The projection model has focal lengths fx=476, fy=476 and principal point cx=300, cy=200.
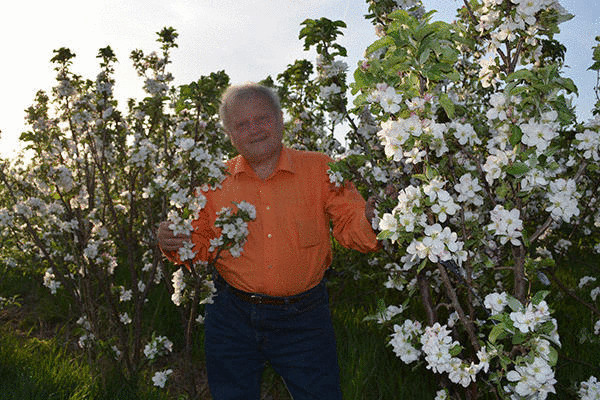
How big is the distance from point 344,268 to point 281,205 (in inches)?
80.8

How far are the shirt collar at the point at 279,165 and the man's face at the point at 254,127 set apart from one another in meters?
0.08

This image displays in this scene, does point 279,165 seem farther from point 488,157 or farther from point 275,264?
point 488,157

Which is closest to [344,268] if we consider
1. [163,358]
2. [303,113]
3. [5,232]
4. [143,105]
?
[303,113]

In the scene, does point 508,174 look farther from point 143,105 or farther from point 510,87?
point 143,105

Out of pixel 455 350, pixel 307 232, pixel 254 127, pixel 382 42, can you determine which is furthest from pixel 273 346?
pixel 382 42

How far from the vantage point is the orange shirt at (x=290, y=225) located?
8.46ft

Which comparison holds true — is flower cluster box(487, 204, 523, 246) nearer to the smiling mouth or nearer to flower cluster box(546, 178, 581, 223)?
flower cluster box(546, 178, 581, 223)

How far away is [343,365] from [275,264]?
1527mm

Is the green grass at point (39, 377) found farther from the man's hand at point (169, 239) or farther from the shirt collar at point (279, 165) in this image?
the shirt collar at point (279, 165)

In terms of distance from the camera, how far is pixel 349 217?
2.62m

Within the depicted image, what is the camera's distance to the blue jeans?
2.57 meters

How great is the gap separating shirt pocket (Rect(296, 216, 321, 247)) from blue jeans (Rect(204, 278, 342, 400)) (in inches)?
10.9

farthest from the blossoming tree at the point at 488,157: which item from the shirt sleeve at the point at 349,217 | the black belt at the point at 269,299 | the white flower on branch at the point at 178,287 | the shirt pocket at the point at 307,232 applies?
the white flower on branch at the point at 178,287

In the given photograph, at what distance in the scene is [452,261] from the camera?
205 centimetres
